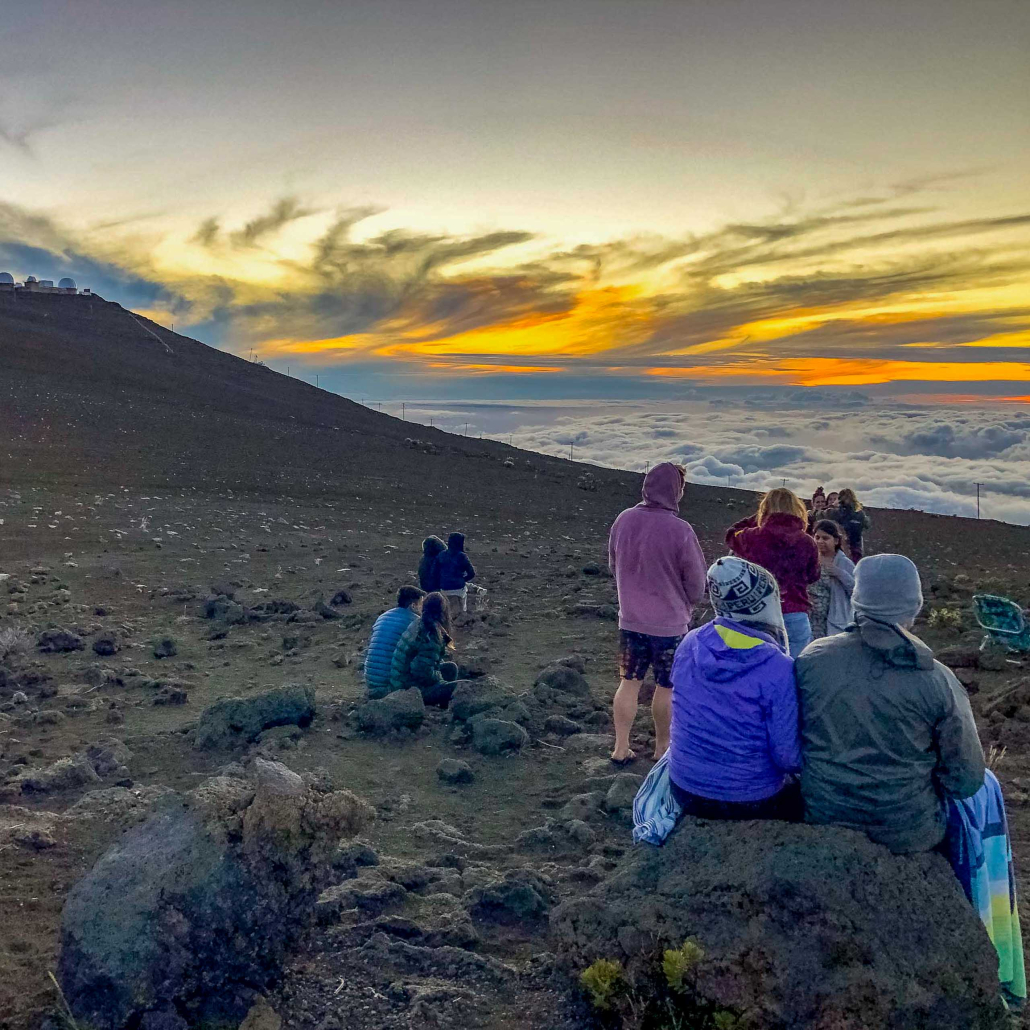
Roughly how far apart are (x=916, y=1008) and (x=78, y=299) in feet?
183

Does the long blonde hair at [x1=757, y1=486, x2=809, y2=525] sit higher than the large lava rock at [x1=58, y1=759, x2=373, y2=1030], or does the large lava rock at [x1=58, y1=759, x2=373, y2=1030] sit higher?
the long blonde hair at [x1=757, y1=486, x2=809, y2=525]

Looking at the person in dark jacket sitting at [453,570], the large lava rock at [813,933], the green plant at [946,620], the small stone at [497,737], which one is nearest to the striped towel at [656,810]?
the large lava rock at [813,933]

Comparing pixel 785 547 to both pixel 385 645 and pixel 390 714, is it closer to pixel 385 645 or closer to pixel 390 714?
pixel 390 714

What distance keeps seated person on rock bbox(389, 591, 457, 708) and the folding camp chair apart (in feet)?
16.8

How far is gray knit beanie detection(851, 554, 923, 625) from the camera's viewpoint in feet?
9.94

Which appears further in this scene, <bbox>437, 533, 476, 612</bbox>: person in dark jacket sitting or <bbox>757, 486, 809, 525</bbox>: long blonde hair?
<bbox>437, 533, 476, 612</bbox>: person in dark jacket sitting

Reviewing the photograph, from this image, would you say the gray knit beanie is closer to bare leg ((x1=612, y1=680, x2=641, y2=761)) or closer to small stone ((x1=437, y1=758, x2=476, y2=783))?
bare leg ((x1=612, y1=680, x2=641, y2=761))

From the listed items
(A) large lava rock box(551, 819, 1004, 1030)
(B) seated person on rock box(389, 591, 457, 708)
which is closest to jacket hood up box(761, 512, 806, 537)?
(A) large lava rock box(551, 819, 1004, 1030)

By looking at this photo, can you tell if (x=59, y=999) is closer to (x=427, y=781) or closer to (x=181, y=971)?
(x=181, y=971)

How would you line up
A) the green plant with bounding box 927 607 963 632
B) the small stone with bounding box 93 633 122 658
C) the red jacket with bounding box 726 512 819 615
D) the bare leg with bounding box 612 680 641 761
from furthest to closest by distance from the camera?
the green plant with bounding box 927 607 963 632, the small stone with bounding box 93 633 122 658, the bare leg with bounding box 612 680 641 761, the red jacket with bounding box 726 512 819 615

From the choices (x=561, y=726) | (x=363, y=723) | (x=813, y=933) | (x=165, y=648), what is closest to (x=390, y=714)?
(x=363, y=723)

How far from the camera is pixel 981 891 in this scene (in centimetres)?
316

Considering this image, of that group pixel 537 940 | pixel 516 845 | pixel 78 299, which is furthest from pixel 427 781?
pixel 78 299

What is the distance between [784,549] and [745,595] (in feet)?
6.49
